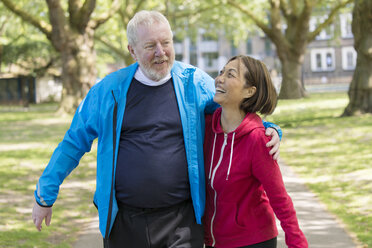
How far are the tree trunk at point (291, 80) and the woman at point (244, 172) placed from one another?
92.0 feet

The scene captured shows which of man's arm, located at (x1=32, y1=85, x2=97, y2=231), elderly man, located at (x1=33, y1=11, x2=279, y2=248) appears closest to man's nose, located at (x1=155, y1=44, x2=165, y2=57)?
elderly man, located at (x1=33, y1=11, x2=279, y2=248)

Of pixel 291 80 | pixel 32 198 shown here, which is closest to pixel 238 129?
pixel 32 198

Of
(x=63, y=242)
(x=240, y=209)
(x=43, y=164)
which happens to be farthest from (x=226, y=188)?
(x=43, y=164)

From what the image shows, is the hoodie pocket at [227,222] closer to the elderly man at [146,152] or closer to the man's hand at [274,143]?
the elderly man at [146,152]

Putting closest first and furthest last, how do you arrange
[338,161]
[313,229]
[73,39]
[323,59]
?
[313,229] → [338,161] → [73,39] → [323,59]

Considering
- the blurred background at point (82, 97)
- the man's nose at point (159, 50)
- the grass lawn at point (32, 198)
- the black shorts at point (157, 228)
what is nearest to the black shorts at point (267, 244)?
the black shorts at point (157, 228)

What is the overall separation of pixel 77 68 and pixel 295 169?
16.0 metres

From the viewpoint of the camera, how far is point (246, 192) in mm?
3143

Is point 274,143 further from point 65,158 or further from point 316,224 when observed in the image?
point 316,224

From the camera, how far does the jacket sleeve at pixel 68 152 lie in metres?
3.28

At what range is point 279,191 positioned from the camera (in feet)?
9.96

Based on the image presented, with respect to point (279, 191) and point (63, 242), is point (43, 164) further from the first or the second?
point (279, 191)

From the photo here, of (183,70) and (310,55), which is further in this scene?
(310,55)

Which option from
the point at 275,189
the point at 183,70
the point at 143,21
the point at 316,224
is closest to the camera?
the point at 275,189
